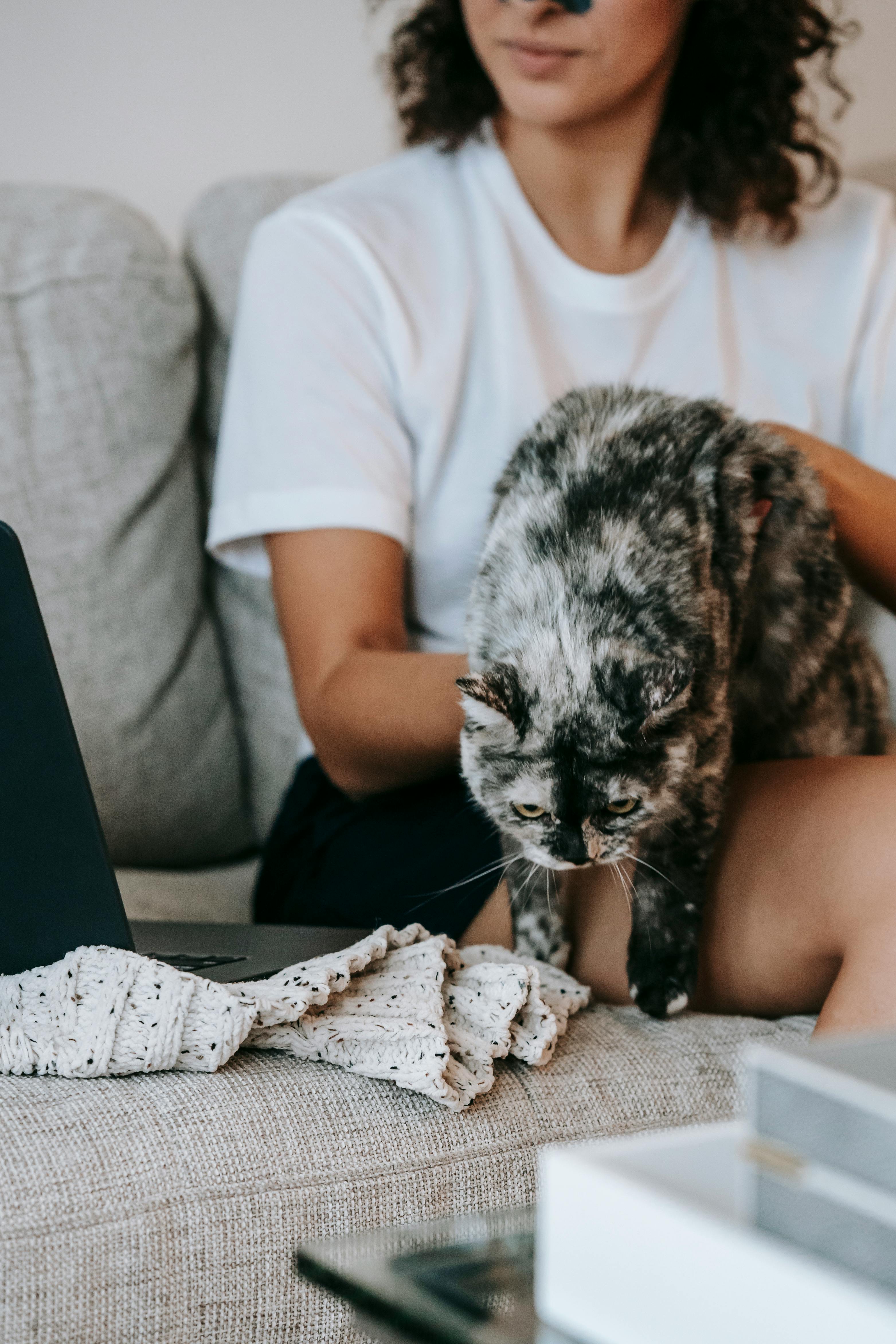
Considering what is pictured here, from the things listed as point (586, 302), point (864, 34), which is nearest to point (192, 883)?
point (586, 302)

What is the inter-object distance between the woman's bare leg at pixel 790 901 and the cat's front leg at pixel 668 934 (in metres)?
0.04

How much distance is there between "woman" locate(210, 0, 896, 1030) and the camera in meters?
1.20

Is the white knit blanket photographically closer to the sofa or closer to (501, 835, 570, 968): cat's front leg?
the sofa

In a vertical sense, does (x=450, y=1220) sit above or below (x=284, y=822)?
above

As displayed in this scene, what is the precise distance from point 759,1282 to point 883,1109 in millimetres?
73

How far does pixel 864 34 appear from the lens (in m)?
2.36

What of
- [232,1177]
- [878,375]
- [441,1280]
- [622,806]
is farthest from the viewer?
[878,375]

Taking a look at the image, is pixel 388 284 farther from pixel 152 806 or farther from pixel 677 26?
pixel 152 806

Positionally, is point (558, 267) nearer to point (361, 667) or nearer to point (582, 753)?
point (361, 667)

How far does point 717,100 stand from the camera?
1653mm

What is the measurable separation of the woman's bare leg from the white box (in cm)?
48

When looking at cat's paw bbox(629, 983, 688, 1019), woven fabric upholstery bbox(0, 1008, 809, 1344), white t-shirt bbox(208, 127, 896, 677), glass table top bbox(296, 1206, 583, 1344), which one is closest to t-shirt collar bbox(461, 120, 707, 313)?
white t-shirt bbox(208, 127, 896, 677)

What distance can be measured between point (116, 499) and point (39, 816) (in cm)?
87

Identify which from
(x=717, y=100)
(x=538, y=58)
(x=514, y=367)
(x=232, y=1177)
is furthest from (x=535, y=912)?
(x=717, y=100)
